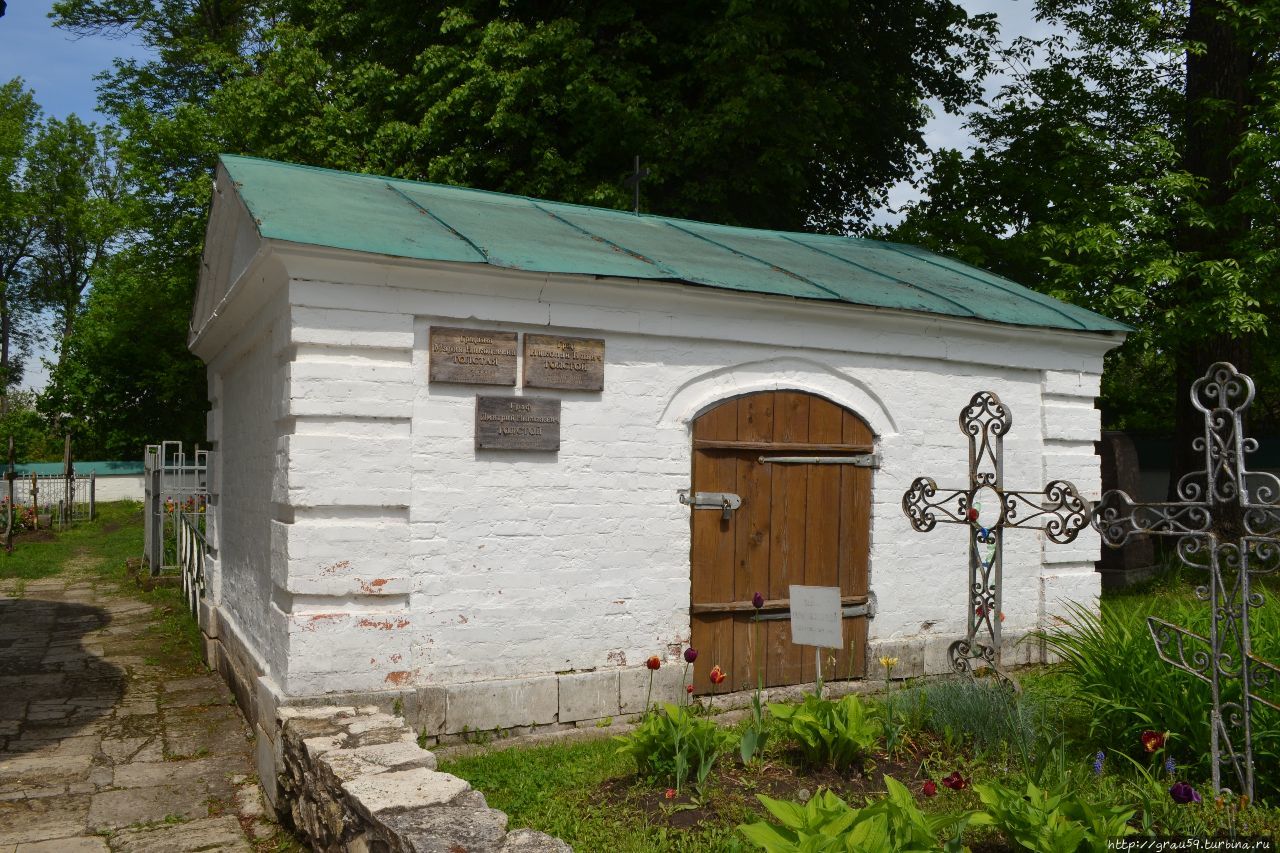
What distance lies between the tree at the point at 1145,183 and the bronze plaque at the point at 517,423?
7662 millimetres

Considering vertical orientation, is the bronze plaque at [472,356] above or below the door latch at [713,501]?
above

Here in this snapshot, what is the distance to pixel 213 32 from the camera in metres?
23.3

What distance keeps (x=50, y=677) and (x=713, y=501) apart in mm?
5516

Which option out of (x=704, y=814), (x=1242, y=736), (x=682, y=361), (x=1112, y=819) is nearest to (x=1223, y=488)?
(x=1242, y=736)

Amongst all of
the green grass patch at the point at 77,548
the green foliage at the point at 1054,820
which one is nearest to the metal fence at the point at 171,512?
the green grass patch at the point at 77,548

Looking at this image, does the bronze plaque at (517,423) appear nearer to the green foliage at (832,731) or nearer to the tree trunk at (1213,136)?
the green foliage at (832,731)

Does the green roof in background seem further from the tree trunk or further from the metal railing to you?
the tree trunk

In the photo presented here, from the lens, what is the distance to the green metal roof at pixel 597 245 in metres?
5.80

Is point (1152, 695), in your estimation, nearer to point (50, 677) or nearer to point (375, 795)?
point (375, 795)

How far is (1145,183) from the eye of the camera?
39.8 feet

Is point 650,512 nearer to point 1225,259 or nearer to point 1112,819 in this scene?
point 1112,819

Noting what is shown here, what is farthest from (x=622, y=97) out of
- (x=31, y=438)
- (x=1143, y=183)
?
(x=31, y=438)

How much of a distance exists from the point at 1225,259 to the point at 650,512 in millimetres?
8410

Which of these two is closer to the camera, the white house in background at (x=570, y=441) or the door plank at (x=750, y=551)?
the white house in background at (x=570, y=441)
